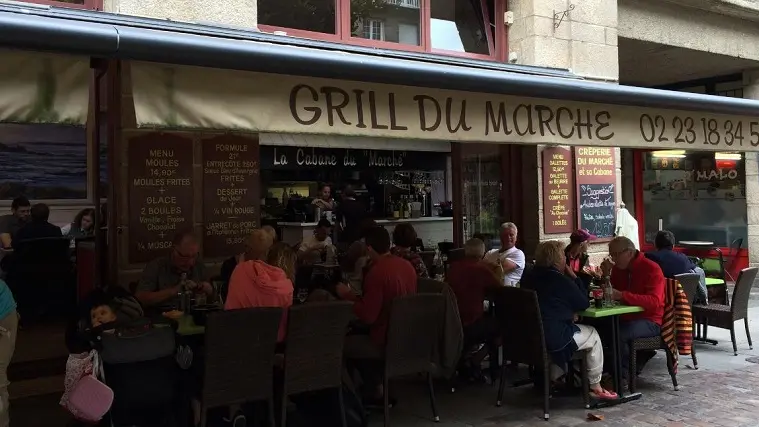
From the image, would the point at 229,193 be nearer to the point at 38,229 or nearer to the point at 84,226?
the point at 38,229

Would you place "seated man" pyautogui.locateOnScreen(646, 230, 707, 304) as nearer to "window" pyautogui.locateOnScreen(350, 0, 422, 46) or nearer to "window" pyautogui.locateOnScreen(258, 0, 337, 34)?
"window" pyautogui.locateOnScreen(350, 0, 422, 46)

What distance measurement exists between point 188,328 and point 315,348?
88 centimetres

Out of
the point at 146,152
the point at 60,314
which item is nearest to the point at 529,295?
the point at 146,152

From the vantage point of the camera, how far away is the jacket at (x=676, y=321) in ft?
19.3

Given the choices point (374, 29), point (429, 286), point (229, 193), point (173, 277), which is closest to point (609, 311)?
point (429, 286)

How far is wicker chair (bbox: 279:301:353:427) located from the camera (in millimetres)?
4492

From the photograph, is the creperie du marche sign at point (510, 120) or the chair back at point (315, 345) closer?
the creperie du marche sign at point (510, 120)

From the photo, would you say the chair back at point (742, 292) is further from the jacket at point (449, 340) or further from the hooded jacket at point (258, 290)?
the hooded jacket at point (258, 290)

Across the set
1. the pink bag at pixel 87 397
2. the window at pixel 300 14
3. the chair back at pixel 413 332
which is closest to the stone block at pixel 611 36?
the window at pixel 300 14

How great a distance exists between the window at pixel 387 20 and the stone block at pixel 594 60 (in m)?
2.24

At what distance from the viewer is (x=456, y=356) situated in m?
5.34

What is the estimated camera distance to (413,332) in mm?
5039

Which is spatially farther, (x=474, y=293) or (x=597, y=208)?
(x=597, y=208)

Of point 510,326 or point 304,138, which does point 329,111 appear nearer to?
Result: point 510,326
